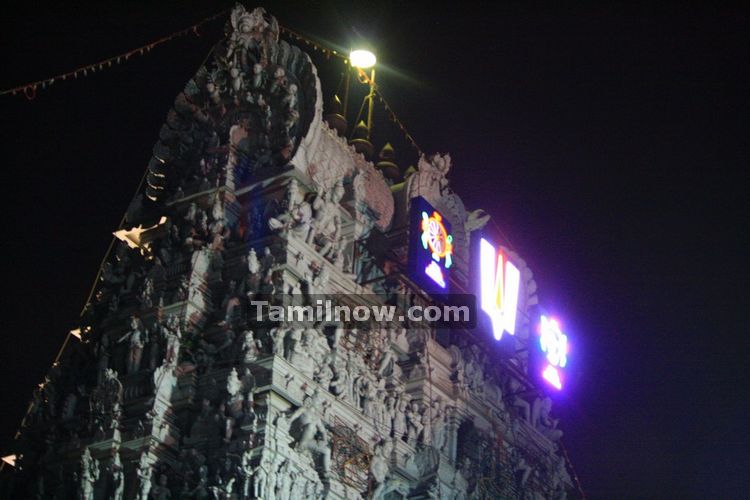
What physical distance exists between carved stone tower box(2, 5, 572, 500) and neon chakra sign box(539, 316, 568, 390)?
1699 mm

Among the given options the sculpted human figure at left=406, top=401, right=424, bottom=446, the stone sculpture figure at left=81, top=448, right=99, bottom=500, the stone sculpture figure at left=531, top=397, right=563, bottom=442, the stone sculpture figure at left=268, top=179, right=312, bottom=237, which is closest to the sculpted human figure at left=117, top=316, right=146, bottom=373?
the stone sculpture figure at left=81, top=448, right=99, bottom=500

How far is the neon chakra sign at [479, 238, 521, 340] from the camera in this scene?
34219 mm

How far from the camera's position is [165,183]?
102 ft

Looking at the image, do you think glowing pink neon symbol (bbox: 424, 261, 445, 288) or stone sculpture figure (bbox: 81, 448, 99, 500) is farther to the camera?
glowing pink neon symbol (bbox: 424, 261, 445, 288)

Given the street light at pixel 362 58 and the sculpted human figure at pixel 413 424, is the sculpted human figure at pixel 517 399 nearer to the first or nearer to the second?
the sculpted human figure at pixel 413 424

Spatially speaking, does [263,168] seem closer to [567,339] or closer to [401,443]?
[401,443]

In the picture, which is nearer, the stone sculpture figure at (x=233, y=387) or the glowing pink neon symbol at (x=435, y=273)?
the stone sculpture figure at (x=233, y=387)

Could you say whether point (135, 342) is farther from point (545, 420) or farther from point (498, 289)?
point (545, 420)

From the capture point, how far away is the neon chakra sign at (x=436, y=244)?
103ft

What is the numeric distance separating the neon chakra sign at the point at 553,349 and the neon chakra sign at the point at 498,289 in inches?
42.8

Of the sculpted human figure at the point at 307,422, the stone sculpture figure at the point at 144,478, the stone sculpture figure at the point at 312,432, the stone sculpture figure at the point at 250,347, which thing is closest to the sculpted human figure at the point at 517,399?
the stone sculpture figure at the point at 312,432

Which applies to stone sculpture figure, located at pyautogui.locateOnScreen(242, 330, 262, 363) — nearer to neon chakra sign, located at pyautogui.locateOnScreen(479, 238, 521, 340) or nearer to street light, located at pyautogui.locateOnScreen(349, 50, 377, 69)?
neon chakra sign, located at pyautogui.locateOnScreen(479, 238, 521, 340)

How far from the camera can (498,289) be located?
3481 cm

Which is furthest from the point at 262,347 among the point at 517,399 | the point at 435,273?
the point at 517,399
